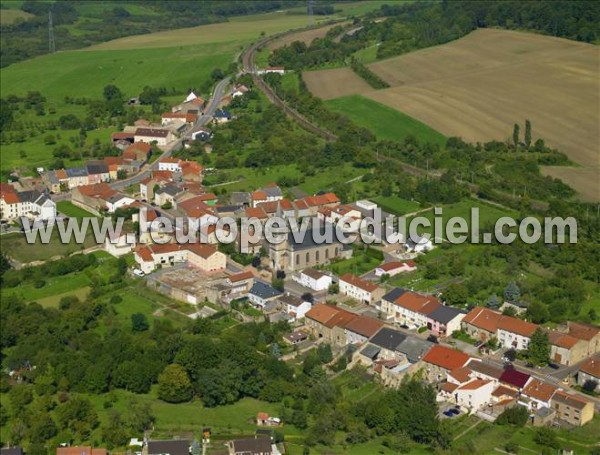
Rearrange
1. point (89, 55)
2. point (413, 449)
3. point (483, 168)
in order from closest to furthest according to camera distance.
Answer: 1. point (413, 449)
2. point (483, 168)
3. point (89, 55)

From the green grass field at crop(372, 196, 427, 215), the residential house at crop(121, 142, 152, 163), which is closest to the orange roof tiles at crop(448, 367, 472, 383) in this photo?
the green grass field at crop(372, 196, 427, 215)

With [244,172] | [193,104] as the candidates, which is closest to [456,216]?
[244,172]

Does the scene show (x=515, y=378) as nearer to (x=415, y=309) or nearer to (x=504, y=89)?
(x=415, y=309)

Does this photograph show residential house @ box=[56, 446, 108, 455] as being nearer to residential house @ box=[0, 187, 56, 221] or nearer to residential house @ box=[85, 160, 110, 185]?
residential house @ box=[0, 187, 56, 221]

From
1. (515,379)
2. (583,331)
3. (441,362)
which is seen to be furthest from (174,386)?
(583,331)

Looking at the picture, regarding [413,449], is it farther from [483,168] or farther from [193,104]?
[193,104]

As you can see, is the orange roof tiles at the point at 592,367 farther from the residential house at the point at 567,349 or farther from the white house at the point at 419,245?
the white house at the point at 419,245
